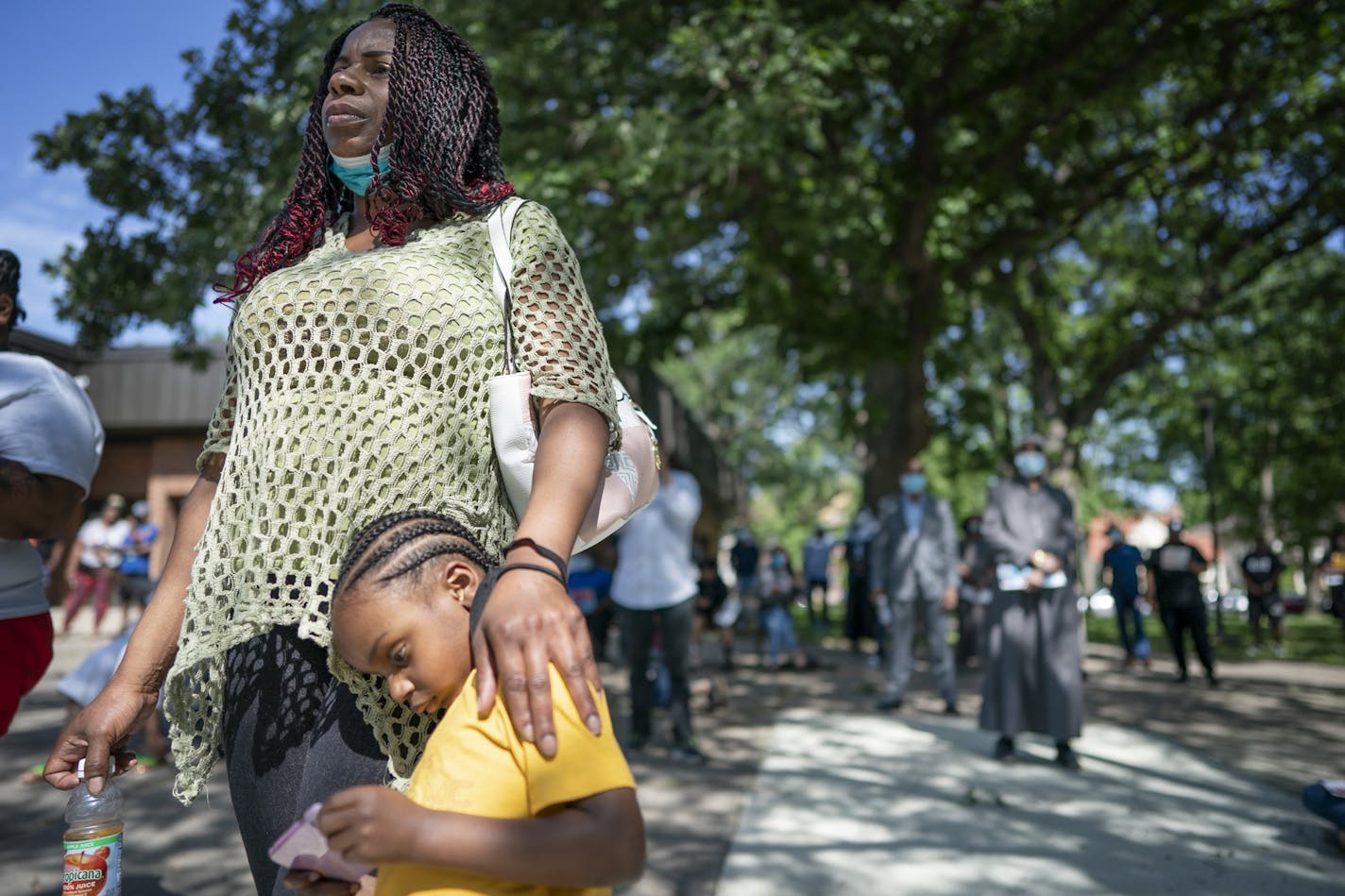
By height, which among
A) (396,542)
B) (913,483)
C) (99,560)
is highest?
(913,483)

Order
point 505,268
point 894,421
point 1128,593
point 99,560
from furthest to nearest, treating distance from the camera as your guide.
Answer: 1. point 99,560
2. point 1128,593
3. point 894,421
4. point 505,268

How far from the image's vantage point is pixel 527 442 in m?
1.77

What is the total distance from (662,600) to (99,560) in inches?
437

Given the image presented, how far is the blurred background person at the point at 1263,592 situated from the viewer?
57.4 feet

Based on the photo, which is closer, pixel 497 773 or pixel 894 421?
pixel 497 773

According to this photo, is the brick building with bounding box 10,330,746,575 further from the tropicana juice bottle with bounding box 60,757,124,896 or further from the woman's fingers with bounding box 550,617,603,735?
the woman's fingers with bounding box 550,617,603,735

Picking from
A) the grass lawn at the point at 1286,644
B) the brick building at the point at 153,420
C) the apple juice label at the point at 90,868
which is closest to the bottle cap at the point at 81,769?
the apple juice label at the point at 90,868

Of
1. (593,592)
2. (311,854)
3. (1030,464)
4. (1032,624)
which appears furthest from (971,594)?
(311,854)

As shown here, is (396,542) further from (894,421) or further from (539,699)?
(894,421)

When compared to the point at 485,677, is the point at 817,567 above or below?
above

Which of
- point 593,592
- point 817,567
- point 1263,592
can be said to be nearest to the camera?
point 593,592

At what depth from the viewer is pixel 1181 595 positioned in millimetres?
12219

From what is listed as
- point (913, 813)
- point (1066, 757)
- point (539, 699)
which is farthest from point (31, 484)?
point (1066, 757)

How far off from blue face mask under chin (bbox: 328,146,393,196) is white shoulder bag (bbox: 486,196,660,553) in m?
0.24
